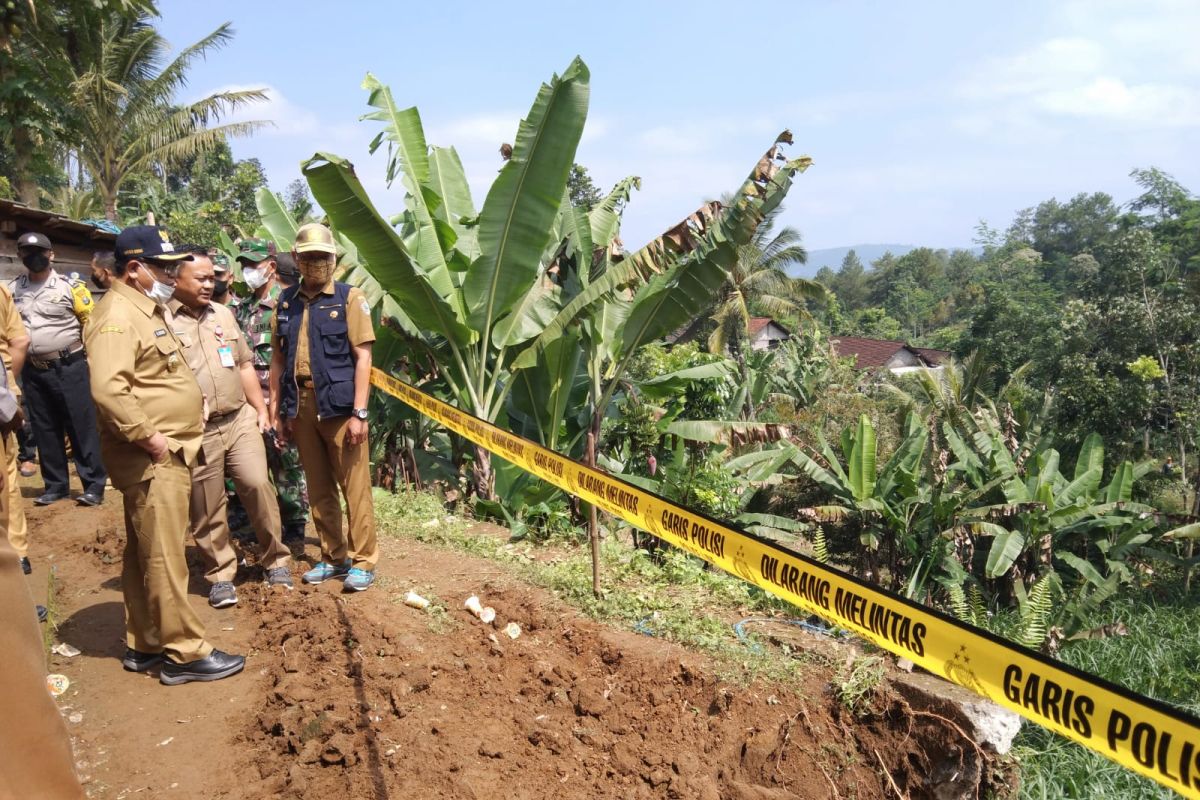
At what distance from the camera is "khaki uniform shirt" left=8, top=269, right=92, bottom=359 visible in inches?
214

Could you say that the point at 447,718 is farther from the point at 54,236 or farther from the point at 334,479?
the point at 54,236

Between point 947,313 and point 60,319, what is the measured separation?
2671 inches

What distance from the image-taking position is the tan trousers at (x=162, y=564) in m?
3.36

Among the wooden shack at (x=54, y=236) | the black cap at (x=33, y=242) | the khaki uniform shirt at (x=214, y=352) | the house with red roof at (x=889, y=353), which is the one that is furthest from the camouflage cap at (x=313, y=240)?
the house with red roof at (x=889, y=353)

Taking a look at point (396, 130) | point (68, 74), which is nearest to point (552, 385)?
point (396, 130)

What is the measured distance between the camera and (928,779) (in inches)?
136

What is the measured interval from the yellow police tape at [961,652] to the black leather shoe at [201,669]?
1817 mm

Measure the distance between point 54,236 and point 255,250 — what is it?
5.60m

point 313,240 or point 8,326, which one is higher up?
point 313,240

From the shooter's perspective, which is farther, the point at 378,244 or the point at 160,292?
the point at 378,244

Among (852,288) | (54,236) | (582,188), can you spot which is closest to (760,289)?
(582,188)

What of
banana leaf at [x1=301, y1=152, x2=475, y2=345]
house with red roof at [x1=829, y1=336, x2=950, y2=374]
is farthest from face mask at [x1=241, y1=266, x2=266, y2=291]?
house with red roof at [x1=829, y1=336, x2=950, y2=374]

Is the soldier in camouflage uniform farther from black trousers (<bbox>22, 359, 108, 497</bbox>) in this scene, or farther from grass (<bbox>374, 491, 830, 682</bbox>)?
black trousers (<bbox>22, 359, 108, 497</bbox>)

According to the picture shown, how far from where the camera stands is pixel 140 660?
3.61 meters
